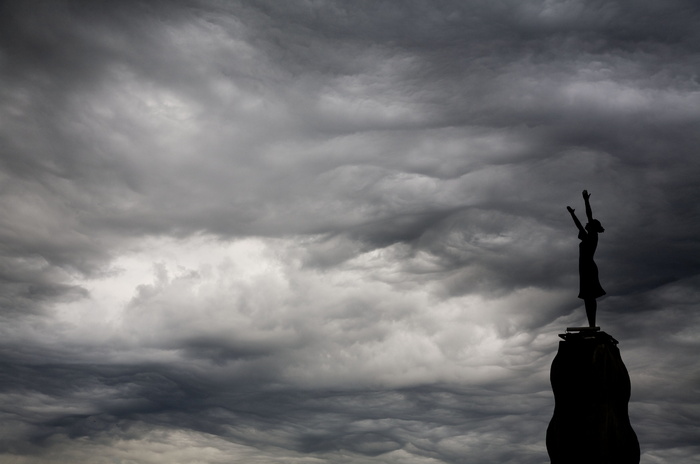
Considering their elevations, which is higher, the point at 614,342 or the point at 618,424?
the point at 614,342

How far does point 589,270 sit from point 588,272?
125 mm

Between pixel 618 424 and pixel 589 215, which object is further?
pixel 589 215

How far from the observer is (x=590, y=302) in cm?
3912

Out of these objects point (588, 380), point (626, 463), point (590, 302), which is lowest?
point (626, 463)

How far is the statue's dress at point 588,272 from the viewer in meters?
39.3

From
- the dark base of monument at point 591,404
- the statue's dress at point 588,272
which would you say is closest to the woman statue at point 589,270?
the statue's dress at point 588,272

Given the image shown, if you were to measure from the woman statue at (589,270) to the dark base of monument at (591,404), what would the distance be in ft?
5.36

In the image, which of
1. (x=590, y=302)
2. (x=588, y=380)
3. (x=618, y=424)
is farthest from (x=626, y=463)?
(x=590, y=302)

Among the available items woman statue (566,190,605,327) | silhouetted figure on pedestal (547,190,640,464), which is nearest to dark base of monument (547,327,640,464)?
silhouetted figure on pedestal (547,190,640,464)

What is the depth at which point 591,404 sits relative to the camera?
3719 centimetres

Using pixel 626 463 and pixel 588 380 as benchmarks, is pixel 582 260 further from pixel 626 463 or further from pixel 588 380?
pixel 626 463

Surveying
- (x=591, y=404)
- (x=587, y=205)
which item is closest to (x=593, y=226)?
(x=587, y=205)

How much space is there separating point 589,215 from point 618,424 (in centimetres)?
1068

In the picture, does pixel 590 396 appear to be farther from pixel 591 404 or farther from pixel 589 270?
pixel 589 270
